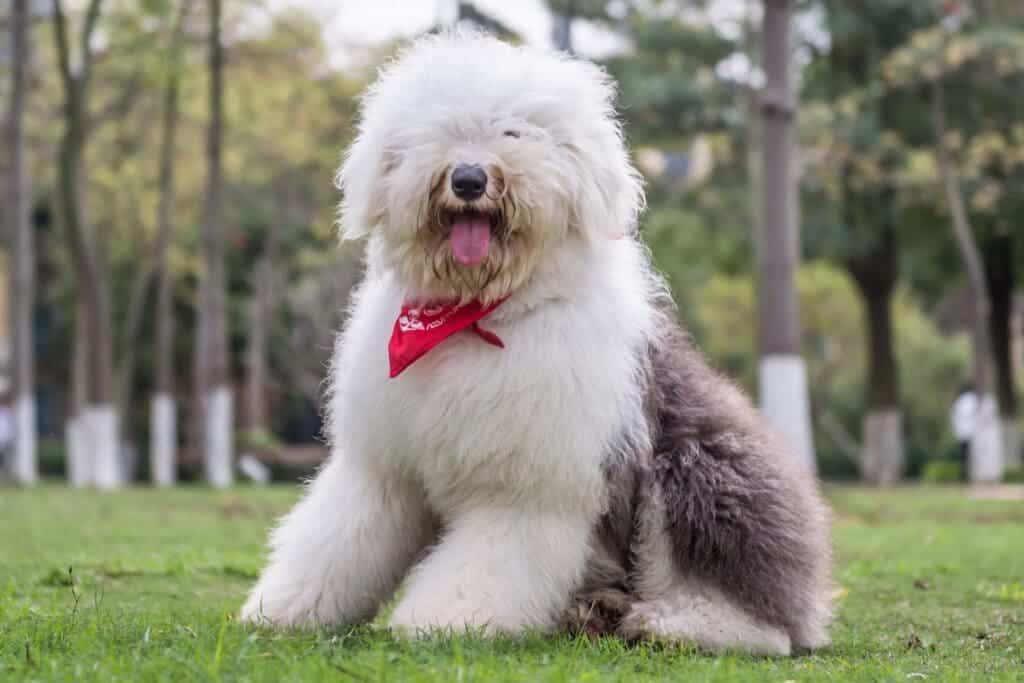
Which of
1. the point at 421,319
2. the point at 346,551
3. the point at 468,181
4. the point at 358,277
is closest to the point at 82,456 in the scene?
the point at 358,277

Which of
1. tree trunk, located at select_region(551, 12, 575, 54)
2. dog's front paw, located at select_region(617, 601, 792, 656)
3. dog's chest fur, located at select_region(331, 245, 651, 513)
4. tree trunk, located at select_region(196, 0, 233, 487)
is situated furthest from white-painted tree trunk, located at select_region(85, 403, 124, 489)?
dog's front paw, located at select_region(617, 601, 792, 656)

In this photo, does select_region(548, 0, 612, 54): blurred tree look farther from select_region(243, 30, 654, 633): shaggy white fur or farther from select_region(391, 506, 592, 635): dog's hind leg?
select_region(391, 506, 592, 635): dog's hind leg

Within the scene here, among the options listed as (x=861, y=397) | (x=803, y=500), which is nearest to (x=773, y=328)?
(x=803, y=500)

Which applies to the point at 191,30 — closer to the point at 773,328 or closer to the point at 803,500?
the point at 773,328

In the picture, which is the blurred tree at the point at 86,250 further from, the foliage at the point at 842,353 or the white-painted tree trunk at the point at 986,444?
the foliage at the point at 842,353

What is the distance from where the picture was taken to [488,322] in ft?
15.0

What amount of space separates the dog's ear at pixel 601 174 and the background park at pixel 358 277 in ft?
1.29

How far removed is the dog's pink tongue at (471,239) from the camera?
4.47m

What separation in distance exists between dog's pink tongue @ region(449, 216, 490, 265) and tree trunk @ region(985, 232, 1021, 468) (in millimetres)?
22398

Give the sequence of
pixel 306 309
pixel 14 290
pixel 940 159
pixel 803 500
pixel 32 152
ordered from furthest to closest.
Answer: pixel 306 309, pixel 32 152, pixel 940 159, pixel 14 290, pixel 803 500

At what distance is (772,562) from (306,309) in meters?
30.0

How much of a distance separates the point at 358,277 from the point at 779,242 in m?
7.63

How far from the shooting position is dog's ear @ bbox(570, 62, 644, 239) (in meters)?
4.64

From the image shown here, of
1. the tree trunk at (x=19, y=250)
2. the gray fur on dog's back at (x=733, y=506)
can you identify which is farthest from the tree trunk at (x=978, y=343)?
the gray fur on dog's back at (x=733, y=506)
